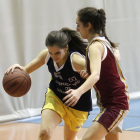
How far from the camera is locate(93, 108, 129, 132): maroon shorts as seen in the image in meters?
1.94

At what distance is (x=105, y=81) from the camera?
79.9 inches

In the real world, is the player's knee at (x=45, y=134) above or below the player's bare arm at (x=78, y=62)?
below

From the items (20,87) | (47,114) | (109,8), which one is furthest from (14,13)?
(47,114)

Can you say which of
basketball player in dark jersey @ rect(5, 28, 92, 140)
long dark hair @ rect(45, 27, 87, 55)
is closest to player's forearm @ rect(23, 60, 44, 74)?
basketball player in dark jersey @ rect(5, 28, 92, 140)

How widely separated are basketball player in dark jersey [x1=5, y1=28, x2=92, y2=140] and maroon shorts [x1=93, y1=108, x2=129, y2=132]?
1.93 ft

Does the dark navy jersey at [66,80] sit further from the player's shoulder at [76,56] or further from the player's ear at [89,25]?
the player's ear at [89,25]

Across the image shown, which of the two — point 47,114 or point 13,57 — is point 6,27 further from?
point 47,114

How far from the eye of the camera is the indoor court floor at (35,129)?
3.49m

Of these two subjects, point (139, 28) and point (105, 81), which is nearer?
point (105, 81)

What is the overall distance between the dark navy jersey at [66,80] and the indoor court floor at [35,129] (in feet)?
3.03

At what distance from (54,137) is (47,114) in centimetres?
121

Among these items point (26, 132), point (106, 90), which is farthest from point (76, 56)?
point (26, 132)

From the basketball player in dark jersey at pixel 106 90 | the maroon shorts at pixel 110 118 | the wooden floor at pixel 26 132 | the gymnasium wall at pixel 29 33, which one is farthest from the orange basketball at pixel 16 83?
the gymnasium wall at pixel 29 33

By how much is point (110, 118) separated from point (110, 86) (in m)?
0.25
